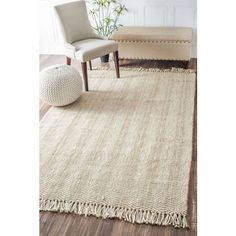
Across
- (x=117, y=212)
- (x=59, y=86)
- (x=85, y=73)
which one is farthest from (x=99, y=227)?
(x=85, y=73)

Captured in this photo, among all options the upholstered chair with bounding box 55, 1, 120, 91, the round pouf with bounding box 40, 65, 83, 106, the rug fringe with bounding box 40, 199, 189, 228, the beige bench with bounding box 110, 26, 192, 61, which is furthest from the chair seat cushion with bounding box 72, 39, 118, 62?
the rug fringe with bounding box 40, 199, 189, 228

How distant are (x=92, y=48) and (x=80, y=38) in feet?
1.16

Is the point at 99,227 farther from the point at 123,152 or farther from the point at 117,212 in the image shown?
the point at 123,152

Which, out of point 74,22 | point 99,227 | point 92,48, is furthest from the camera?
point 74,22

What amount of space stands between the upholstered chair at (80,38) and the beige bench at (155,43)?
321mm

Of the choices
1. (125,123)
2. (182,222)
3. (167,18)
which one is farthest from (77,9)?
(182,222)

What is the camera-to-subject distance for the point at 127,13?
13.0ft

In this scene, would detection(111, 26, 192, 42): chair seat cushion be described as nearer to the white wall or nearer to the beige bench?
the beige bench

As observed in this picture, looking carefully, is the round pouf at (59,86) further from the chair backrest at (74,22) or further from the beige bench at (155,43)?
the beige bench at (155,43)

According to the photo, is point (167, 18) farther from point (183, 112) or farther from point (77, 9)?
point (183, 112)

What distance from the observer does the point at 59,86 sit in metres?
2.79

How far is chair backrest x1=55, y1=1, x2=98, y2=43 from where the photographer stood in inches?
129
